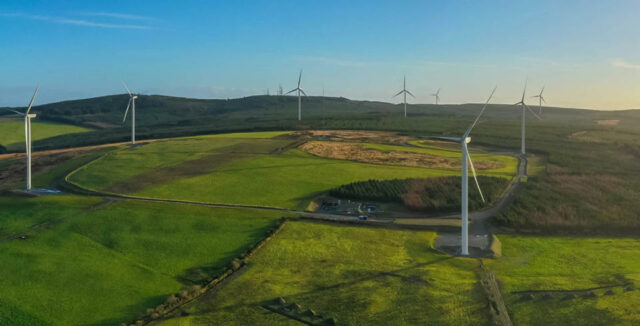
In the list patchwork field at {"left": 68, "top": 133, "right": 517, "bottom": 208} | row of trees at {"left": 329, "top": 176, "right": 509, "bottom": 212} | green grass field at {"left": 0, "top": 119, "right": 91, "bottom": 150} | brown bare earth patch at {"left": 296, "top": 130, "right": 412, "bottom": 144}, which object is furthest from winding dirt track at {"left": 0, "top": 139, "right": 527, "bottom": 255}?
green grass field at {"left": 0, "top": 119, "right": 91, "bottom": 150}

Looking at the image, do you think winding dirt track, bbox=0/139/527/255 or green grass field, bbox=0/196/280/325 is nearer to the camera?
green grass field, bbox=0/196/280/325

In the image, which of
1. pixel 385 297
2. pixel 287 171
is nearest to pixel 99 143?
pixel 287 171

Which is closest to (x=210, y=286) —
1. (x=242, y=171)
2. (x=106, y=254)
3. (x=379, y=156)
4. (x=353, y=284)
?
(x=353, y=284)

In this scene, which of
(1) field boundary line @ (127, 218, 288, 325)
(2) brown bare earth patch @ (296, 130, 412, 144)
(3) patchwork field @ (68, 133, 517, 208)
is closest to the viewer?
(1) field boundary line @ (127, 218, 288, 325)

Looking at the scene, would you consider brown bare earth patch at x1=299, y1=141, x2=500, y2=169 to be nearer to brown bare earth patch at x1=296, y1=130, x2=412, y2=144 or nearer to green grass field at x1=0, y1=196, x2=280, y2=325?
brown bare earth patch at x1=296, y1=130, x2=412, y2=144

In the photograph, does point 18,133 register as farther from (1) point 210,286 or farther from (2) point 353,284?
(2) point 353,284

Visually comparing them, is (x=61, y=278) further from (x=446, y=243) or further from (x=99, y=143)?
(x=99, y=143)
